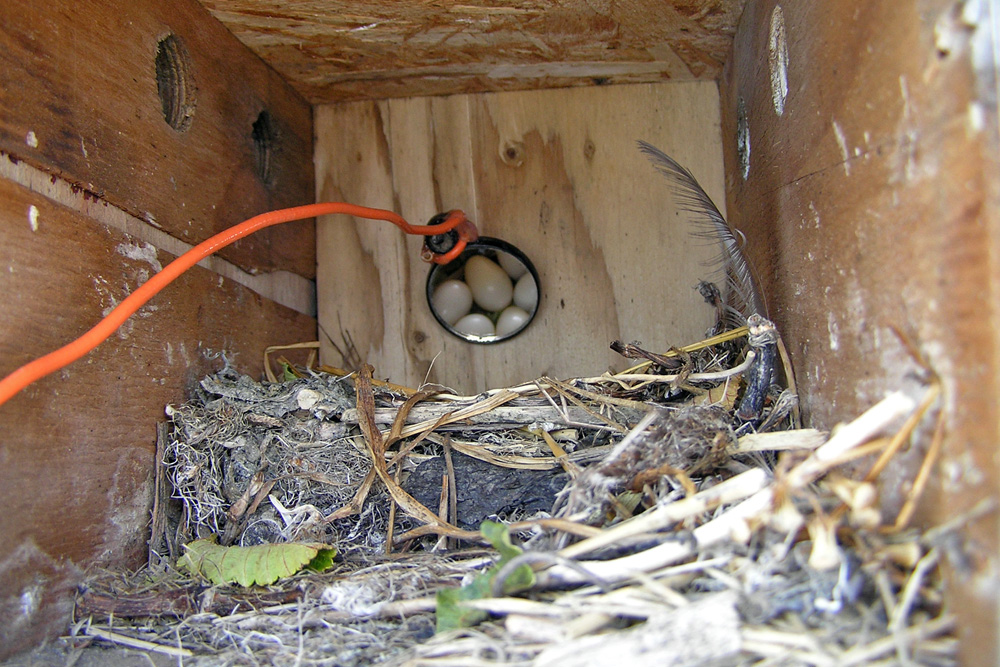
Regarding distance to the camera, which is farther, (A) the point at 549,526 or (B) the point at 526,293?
(B) the point at 526,293

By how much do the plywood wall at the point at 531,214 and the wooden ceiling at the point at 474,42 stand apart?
Result: 2.6 inches

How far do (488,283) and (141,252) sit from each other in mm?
710

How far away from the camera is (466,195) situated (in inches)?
65.8

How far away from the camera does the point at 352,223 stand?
1.71 meters

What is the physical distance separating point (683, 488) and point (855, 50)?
0.49 m

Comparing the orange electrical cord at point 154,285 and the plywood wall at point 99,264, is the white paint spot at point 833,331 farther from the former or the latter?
the plywood wall at point 99,264

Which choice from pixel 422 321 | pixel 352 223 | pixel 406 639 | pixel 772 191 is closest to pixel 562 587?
pixel 406 639

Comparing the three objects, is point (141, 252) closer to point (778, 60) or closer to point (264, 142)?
point (264, 142)

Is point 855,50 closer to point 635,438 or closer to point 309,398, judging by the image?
point 635,438

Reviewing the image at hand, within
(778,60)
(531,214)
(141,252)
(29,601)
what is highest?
(778,60)

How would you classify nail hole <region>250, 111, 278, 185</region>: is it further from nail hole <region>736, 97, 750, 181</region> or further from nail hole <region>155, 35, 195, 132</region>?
nail hole <region>736, 97, 750, 181</region>

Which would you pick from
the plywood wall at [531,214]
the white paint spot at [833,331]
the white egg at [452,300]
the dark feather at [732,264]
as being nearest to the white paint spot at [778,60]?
the dark feather at [732,264]

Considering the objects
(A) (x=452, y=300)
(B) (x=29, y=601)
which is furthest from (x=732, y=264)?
(B) (x=29, y=601)

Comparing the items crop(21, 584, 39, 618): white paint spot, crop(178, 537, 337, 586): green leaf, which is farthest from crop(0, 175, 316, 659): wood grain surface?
crop(178, 537, 337, 586): green leaf
